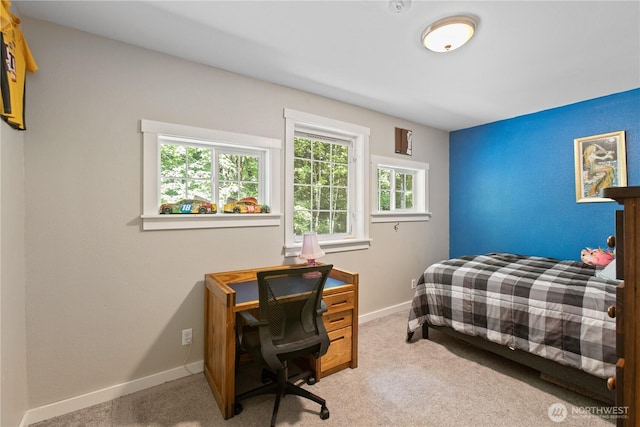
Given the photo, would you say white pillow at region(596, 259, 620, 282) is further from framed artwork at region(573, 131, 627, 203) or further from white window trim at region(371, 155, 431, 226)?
white window trim at region(371, 155, 431, 226)

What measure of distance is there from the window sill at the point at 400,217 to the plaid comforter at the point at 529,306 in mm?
880

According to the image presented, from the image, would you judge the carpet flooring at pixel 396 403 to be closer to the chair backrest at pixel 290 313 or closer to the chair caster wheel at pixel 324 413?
the chair caster wheel at pixel 324 413

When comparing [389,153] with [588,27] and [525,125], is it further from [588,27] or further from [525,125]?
[588,27]

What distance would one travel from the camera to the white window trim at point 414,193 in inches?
135

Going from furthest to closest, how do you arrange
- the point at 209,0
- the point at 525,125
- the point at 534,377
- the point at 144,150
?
the point at 525,125 < the point at 534,377 < the point at 144,150 < the point at 209,0

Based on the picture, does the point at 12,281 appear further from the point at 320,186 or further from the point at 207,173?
the point at 320,186

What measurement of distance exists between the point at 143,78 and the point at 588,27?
2.95 meters

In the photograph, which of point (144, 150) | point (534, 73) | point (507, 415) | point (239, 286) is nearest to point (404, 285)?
point (507, 415)

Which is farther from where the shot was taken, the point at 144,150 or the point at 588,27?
the point at 144,150

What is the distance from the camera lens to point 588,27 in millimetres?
1841

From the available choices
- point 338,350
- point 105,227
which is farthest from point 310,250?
point 105,227

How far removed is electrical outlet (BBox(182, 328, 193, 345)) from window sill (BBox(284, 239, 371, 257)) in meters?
0.99

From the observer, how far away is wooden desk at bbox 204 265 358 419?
5.95 feet

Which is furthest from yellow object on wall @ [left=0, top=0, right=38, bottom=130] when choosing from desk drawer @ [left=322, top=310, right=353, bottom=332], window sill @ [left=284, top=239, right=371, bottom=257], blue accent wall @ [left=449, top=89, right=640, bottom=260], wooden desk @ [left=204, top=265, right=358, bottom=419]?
blue accent wall @ [left=449, top=89, right=640, bottom=260]
